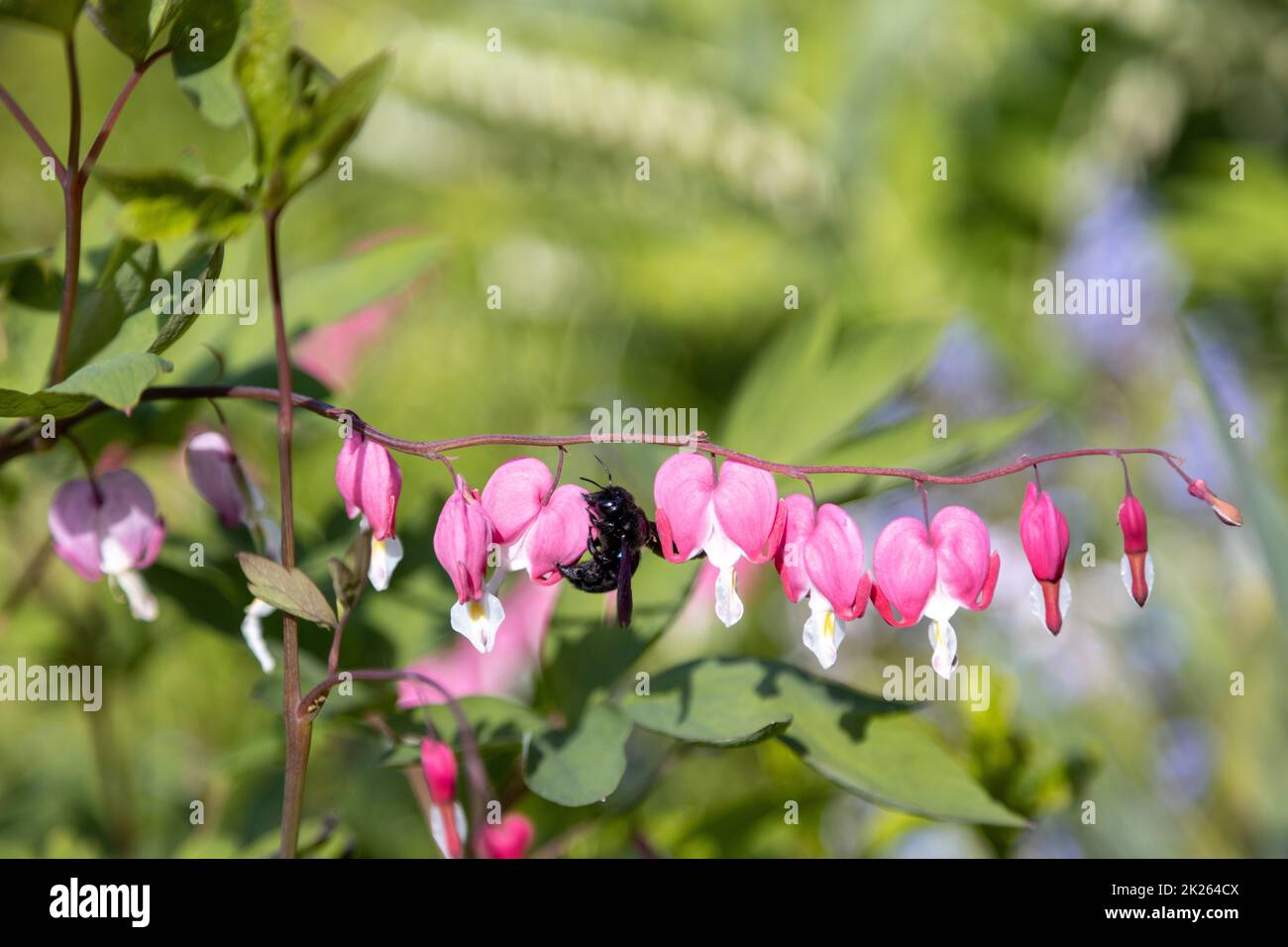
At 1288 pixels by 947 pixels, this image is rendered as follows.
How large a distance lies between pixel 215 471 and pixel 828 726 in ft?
1.15

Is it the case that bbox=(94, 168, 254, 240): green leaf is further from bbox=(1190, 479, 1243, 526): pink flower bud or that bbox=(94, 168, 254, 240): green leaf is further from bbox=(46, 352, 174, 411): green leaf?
bbox=(1190, 479, 1243, 526): pink flower bud

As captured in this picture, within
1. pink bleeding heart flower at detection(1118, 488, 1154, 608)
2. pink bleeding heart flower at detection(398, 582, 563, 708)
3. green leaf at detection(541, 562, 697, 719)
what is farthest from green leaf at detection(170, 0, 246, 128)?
pink bleeding heart flower at detection(398, 582, 563, 708)

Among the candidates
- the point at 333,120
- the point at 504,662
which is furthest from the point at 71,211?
the point at 504,662

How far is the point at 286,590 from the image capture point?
0.47 metres

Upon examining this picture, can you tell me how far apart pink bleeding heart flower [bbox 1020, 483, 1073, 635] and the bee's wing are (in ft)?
0.60

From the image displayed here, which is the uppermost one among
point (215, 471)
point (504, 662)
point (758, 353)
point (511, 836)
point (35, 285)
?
point (758, 353)

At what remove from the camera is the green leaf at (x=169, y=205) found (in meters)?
0.41

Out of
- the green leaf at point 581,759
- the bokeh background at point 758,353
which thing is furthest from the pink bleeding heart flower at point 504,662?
the green leaf at point 581,759

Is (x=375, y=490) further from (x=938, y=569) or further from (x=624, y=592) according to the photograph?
(x=938, y=569)

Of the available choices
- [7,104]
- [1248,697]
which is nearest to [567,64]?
[1248,697]

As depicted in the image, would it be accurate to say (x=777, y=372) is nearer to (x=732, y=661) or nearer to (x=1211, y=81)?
(x=732, y=661)

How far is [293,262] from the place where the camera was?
73.5 inches

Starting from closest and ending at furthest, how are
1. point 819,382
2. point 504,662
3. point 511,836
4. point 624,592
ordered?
point 624,592 → point 511,836 → point 819,382 → point 504,662

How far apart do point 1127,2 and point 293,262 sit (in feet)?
5.02
